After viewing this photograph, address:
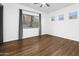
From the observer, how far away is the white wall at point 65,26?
404 centimetres

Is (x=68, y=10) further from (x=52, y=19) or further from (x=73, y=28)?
(x=52, y=19)

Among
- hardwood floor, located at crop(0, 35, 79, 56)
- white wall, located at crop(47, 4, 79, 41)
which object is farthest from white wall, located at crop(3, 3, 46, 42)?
white wall, located at crop(47, 4, 79, 41)

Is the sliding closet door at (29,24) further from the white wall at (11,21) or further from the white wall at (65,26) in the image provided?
the white wall at (65,26)

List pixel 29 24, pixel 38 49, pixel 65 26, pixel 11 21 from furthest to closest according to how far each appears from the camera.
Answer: pixel 29 24 < pixel 65 26 < pixel 11 21 < pixel 38 49

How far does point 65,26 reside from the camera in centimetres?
478

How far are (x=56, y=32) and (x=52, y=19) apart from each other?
117 cm

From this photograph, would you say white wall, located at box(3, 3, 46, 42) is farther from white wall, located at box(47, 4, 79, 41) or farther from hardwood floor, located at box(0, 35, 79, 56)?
white wall, located at box(47, 4, 79, 41)

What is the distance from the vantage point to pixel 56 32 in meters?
5.70


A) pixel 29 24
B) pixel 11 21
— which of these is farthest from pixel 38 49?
pixel 29 24

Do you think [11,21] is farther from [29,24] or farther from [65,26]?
[65,26]

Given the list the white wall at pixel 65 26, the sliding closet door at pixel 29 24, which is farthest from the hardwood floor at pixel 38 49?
the sliding closet door at pixel 29 24

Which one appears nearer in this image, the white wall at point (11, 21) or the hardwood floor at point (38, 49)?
the hardwood floor at point (38, 49)

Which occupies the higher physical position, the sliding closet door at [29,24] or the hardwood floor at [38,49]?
the sliding closet door at [29,24]

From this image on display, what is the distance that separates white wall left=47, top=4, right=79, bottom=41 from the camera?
404 centimetres
